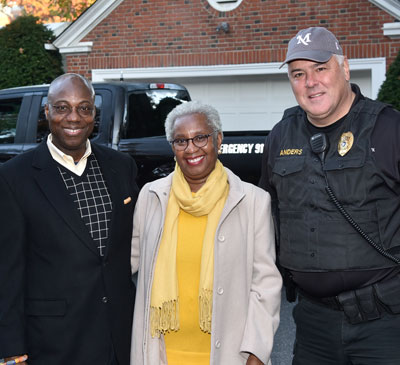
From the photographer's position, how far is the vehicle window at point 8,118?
711 centimetres

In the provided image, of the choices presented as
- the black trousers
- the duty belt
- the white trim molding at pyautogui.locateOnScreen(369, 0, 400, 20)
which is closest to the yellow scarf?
the black trousers

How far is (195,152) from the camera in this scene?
2996 mm

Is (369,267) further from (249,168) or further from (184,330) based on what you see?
(249,168)

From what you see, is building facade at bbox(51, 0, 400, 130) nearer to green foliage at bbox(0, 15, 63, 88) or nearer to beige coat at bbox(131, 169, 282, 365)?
green foliage at bbox(0, 15, 63, 88)

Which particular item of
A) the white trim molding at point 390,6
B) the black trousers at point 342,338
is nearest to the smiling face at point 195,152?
the black trousers at point 342,338

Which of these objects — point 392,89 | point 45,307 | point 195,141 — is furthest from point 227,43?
point 45,307

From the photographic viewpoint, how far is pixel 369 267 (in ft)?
9.05

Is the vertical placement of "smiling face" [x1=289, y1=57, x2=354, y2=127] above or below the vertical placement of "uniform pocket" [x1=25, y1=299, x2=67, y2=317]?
above

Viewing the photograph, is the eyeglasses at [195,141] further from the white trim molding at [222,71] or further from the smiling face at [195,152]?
the white trim molding at [222,71]

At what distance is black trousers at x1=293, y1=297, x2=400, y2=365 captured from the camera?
2736 millimetres

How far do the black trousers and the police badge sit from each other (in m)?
0.76

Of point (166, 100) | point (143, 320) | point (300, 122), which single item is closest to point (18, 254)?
point (143, 320)

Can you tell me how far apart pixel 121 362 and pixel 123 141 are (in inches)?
148

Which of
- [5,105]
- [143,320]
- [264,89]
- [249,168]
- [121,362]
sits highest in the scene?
[264,89]
